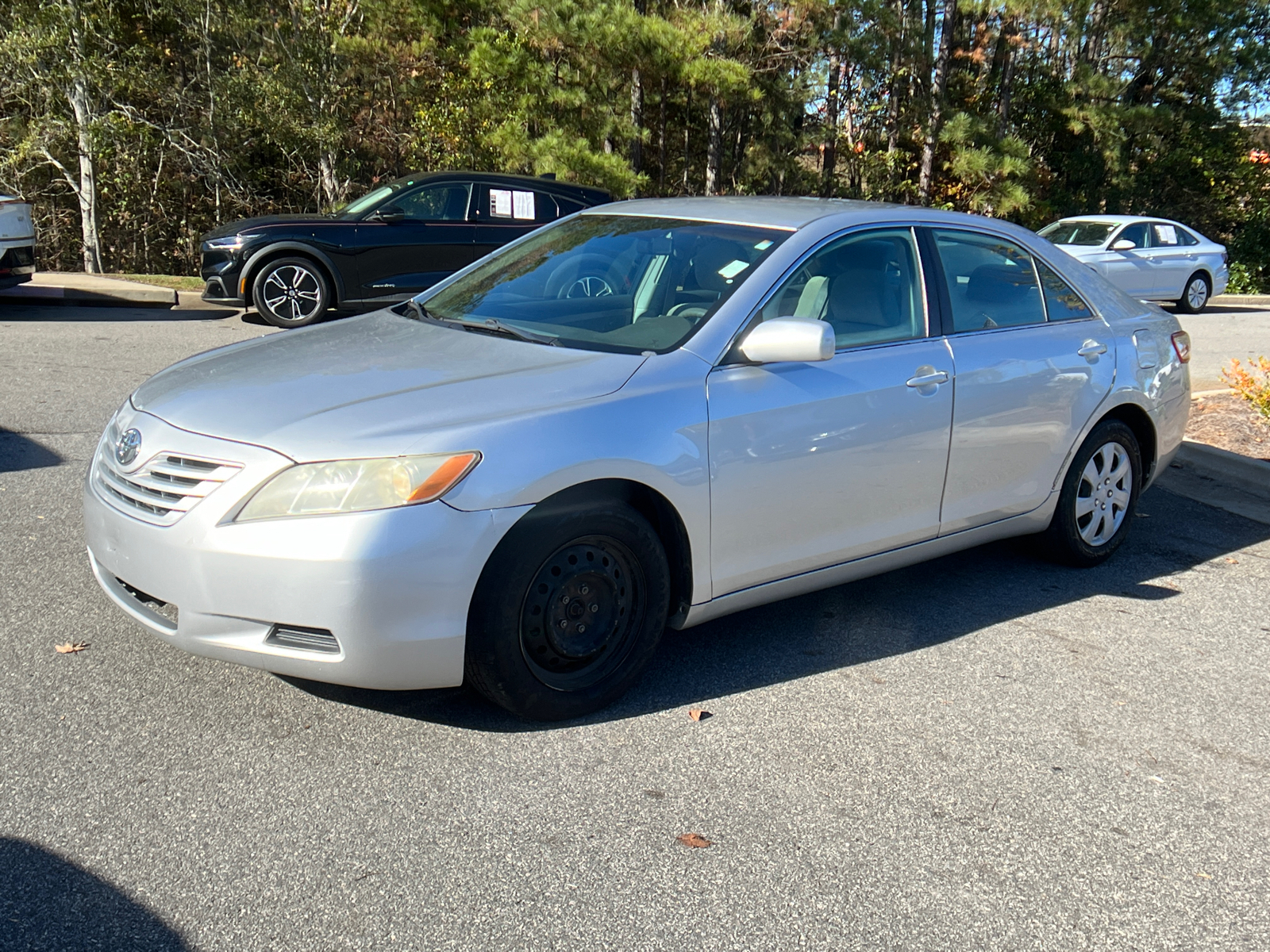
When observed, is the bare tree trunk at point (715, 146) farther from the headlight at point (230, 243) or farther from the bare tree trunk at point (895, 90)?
the headlight at point (230, 243)

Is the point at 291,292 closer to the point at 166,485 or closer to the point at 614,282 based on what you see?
the point at 614,282

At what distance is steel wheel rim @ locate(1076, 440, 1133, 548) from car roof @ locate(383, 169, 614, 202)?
29.5ft

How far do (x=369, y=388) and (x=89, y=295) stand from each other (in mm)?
11970

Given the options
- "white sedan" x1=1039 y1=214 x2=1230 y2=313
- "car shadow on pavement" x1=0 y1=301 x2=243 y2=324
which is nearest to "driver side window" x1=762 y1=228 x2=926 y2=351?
"car shadow on pavement" x1=0 y1=301 x2=243 y2=324

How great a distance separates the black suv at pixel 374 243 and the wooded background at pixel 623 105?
4.38 metres

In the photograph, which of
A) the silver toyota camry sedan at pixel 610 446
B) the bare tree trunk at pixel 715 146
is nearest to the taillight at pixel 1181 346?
the silver toyota camry sedan at pixel 610 446

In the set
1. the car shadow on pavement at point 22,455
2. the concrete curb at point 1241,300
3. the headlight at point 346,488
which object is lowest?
the concrete curb at point 1241,300

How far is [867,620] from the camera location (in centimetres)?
484

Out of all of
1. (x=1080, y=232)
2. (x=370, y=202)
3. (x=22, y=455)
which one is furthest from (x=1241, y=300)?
(x=22, y=455)

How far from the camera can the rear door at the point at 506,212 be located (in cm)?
1330

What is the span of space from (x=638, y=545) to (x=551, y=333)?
0.95 meters

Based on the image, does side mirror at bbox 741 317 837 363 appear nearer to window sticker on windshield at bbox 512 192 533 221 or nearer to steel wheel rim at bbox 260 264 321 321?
steel wheel rim at bbox 260 264 321 321

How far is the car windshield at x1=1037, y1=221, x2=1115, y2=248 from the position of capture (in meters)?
18.5

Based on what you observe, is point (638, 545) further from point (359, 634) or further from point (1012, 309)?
point (1012, 309)
